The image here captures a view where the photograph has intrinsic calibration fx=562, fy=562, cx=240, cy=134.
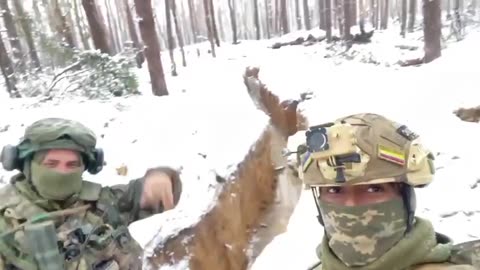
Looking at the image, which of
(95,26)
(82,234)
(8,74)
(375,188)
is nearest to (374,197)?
(375,188)

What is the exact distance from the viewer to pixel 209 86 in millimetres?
14516

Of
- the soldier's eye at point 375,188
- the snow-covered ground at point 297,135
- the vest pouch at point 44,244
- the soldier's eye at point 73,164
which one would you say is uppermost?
the soldier's eye at point 375,188

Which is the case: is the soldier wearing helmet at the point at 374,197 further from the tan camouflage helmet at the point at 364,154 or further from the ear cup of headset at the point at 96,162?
the ear cup of headset at the point at 96,162

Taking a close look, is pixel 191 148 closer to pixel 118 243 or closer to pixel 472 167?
pixel 472 167

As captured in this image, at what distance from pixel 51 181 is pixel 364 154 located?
1504mm

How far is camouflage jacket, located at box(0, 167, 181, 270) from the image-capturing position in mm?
2602

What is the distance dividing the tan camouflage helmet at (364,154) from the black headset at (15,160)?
1211mm

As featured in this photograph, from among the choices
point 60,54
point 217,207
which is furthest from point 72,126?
point 60,54

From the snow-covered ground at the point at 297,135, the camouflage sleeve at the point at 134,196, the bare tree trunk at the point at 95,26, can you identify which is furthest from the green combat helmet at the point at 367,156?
the bare tree trunk at the point at 95,26

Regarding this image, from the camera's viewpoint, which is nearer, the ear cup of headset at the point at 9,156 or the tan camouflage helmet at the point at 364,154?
the tan camouflage helmet at the point at 364,154

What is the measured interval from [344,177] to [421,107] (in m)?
7.17

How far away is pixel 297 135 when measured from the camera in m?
8.55

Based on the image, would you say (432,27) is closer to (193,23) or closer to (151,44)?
(151,44)

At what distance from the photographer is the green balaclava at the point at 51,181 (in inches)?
104
